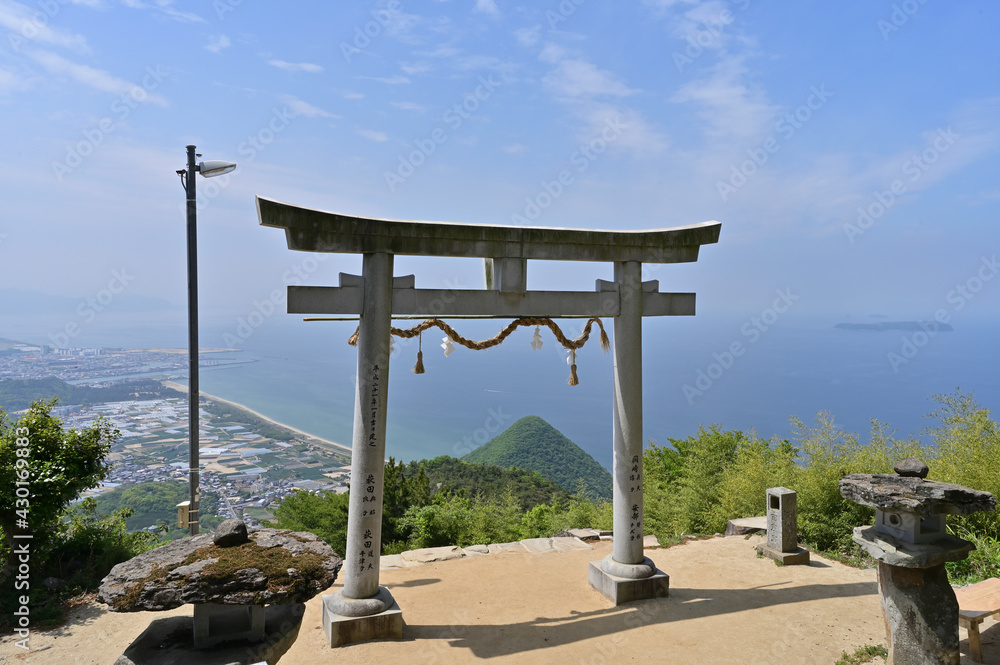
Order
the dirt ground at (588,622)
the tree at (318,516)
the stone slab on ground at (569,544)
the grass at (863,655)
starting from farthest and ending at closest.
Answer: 1. the tree at (318,516)
2. the stone slab on ground at (569,544)
3. the dirt ground at (588,622)
4. the grass at (863,655)

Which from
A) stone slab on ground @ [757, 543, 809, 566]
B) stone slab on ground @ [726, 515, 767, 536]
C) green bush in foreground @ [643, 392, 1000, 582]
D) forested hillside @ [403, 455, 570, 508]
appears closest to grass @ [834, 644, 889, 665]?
green bush in foreground @ [643, 392, 1000, 582]

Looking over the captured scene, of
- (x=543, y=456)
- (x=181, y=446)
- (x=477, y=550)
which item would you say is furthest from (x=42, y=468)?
(x=543, y=456)

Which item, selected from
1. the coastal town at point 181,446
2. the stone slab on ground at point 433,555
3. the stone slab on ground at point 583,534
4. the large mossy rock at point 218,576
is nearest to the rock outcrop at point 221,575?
the large mossy rock at point 218,576

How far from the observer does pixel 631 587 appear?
6180 mm

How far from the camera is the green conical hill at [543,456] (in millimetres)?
27016

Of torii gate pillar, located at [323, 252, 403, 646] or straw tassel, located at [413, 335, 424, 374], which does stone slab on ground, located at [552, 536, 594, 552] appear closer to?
torii gate pillar, located at [323, 252, 403, 646]

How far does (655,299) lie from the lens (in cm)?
657

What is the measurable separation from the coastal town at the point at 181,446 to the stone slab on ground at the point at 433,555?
335 centimetres

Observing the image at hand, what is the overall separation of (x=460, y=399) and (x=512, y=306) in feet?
259

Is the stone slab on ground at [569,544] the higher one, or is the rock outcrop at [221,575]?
the rock outcrop at [221,575]

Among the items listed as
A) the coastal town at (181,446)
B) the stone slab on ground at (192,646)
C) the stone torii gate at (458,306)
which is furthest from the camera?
the coastal town at (181,446)

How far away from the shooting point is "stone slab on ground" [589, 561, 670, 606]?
614 cm

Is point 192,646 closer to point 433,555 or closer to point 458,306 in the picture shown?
point 458,306

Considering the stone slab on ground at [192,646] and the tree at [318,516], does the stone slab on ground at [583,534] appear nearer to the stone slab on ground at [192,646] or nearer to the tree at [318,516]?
the tree at [318,516]
